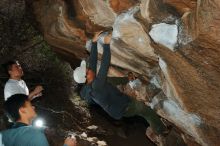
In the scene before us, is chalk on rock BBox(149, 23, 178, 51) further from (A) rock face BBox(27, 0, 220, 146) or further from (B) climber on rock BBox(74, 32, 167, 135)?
(B) climber on rock BBox(74, 32, 167, 135)

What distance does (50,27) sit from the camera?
29.2 feet

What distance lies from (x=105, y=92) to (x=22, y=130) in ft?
6.52

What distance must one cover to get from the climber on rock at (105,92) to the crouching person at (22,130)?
1.41m

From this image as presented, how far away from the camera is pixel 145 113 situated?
6.23 metres

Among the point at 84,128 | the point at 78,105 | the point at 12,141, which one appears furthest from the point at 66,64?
the point at 12,141

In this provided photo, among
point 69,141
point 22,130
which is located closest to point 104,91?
point 69,141

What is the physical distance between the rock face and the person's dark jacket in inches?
27.0

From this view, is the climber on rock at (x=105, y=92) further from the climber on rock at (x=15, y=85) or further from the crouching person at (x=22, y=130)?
the crouching person at (x=22, y=130)

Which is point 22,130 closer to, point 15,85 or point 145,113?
point 15,85

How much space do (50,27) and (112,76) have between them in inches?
98.3

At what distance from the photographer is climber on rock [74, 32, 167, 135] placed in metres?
4.95

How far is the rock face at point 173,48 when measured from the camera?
404 cm

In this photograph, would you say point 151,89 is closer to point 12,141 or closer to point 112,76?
point 112,76

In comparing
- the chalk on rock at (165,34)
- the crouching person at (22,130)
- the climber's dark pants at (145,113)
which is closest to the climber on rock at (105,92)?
the climber's dark pants at (145,113)
